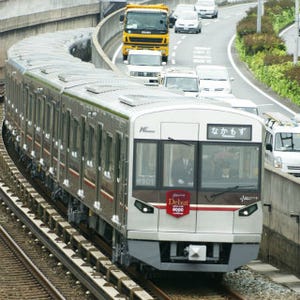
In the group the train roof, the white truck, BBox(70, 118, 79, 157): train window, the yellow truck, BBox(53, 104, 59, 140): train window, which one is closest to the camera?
the train roof

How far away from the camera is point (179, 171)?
20078mm

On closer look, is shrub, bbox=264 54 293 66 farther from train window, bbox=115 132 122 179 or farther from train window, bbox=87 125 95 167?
train window, bbox=115 132 122 179

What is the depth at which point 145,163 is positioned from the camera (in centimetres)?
2003

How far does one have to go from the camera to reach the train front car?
19984mm

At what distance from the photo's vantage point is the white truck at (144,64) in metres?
57.9

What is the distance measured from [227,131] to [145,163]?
128 centimetres

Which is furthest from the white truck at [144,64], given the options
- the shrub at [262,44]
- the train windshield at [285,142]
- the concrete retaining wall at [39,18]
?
the train windshield at [285,142]

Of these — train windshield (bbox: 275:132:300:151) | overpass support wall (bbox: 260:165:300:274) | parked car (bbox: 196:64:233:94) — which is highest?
overpass support wall (bbox: 260:165:300:274)

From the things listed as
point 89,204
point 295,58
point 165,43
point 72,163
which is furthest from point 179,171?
point 165,43

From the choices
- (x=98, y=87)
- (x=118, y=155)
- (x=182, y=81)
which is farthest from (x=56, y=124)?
(x=182, y=81)

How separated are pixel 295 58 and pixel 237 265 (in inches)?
1532

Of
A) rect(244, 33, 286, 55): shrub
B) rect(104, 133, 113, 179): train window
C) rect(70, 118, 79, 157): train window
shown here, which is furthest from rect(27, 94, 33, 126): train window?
rect(244, 33, 286, 55): shrub

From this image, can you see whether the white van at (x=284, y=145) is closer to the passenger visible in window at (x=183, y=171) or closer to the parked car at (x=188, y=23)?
the passenger visible in window at (x=183, y=171)

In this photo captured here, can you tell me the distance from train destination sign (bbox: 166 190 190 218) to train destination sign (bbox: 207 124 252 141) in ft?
3.05
